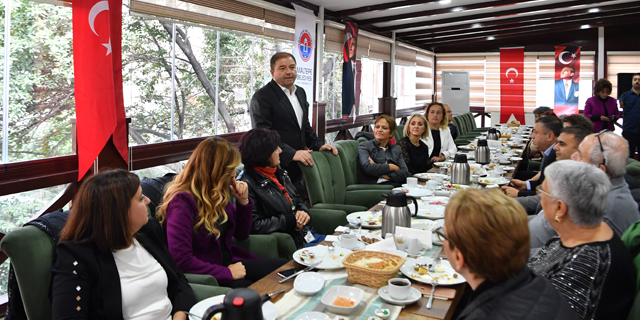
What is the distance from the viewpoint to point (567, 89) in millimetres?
12148

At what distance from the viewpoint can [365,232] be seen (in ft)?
8.45

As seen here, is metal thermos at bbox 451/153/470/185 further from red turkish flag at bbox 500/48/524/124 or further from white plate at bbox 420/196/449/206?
red turkish flag at bbox 500/48/524/124

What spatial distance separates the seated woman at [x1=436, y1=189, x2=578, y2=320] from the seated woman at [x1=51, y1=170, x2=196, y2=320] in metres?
1.16

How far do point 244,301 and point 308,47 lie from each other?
5453mm

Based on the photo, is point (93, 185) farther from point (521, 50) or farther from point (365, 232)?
point (521, 50)

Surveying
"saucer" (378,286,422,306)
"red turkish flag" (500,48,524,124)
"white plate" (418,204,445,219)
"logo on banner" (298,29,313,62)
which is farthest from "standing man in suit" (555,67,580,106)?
"saucer" (378,286,422,306)

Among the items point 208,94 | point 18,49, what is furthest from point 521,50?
point 18,49

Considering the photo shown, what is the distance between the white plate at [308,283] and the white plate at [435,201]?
1.46 metres

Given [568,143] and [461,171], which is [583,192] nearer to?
[568,143]

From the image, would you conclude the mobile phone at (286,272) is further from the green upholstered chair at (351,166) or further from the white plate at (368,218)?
the green upholstered chair at (351,166)

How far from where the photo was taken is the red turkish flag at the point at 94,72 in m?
3.11

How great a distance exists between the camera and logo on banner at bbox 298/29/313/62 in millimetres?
6145

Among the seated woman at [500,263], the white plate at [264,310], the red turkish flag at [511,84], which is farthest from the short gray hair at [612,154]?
the red turkish flag at [511,84]

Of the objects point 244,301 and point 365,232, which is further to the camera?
point 365,232
